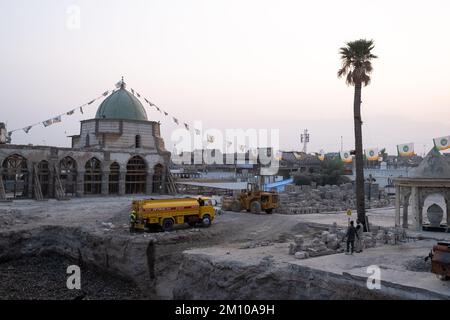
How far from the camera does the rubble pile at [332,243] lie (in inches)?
664

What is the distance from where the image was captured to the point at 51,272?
21.6 metres

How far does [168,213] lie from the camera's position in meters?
23.0

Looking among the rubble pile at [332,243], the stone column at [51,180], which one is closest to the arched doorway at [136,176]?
the stone column at [51,180]

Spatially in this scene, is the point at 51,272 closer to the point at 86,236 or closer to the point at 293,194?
the point at 86,236

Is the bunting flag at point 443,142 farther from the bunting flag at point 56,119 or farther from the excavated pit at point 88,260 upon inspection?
the bunting flag at point 56,119

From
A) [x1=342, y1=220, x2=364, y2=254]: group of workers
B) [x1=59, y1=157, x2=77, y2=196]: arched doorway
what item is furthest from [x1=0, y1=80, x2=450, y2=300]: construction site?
[x1=342, y1=220, x2=364, y2=254]: group of workers

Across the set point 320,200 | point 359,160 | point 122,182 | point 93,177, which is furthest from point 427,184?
point 93,177

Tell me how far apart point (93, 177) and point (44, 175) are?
485 centimetres

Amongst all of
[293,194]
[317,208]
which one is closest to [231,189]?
[293,194]

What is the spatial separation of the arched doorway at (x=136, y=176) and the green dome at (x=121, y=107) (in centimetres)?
508

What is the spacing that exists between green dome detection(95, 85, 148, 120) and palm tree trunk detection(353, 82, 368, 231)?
29209 mm

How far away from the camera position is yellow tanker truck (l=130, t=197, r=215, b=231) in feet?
73.4

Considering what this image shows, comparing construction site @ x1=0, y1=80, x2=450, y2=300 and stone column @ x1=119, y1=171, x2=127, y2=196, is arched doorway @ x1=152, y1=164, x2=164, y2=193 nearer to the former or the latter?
stone column @ x1=119, y1=171, x2=127, y2=196
